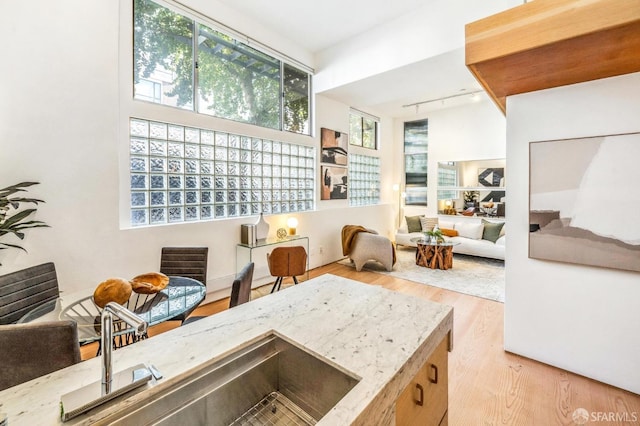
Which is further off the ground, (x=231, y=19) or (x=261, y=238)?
(x=231, y=19)

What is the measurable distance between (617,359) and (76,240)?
4.41m

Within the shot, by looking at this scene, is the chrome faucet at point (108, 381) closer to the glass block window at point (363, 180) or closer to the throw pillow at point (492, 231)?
the glass block window at point (363, 180)

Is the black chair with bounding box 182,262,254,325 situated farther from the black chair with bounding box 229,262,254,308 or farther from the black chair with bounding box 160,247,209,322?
the black chair with bounding box 160,247,209,322

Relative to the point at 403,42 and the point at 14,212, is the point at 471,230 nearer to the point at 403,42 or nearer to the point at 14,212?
the point at 403,42

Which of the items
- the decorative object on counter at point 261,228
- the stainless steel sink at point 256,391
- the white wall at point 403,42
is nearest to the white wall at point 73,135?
the decorative object on counter at point 261,228

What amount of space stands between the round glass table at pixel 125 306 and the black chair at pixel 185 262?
505mm

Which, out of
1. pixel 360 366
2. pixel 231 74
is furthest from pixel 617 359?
pixel 231 74

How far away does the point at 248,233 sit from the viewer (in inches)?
144

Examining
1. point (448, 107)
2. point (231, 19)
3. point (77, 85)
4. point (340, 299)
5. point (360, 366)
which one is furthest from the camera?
point (448, 107)

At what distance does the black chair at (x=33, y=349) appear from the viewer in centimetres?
116

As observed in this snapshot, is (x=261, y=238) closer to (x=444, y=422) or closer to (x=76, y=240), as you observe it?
(x=76, y=240)

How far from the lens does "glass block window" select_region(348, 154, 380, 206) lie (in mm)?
5945

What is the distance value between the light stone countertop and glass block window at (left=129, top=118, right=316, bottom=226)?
238 centimetres

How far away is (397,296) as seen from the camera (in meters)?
1.42
